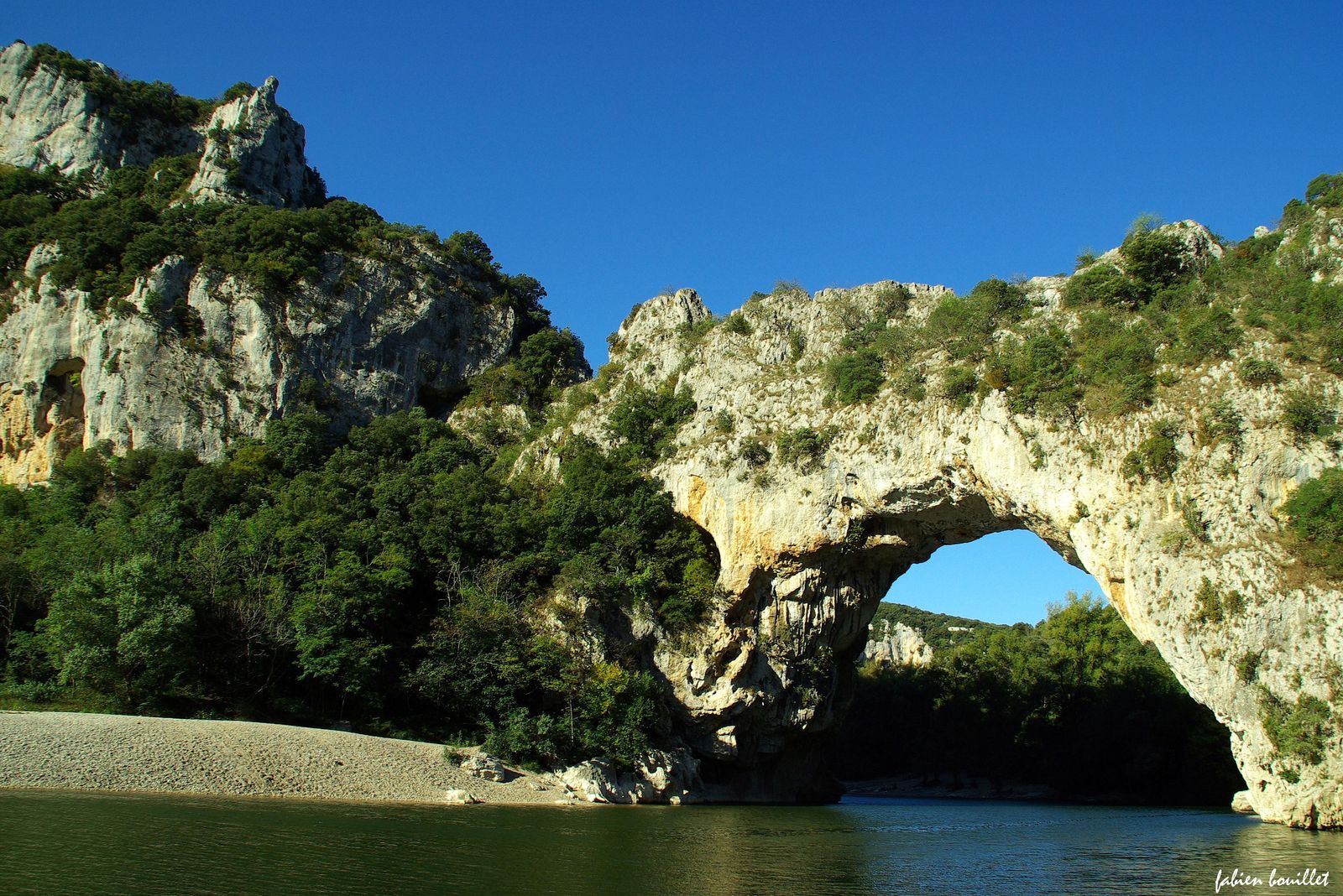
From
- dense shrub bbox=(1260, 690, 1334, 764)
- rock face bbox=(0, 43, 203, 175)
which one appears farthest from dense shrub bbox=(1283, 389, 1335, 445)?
rock face bbox=(0, 43, 203, 175)

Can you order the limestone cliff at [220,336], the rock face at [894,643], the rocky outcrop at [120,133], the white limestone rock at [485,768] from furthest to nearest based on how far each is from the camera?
the rock face at [894,643]
the rocky outcrop at [120,133]
the limestone cliff at [220,336]
the white limestone rock at [485,768]

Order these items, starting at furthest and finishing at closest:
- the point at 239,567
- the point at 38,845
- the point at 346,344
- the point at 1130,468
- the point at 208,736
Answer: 1. the point at 346,344
2. the point at 239,567
3. the point at 1130,468
4. the point at 208,736
5. the point at 38,845

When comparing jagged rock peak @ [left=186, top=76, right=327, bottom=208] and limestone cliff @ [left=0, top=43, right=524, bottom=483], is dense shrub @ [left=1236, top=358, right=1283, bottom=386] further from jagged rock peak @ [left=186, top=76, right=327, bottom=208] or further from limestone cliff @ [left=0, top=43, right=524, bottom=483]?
jagged rock peak @ [left=186, top=76, right=327, bottom=208]

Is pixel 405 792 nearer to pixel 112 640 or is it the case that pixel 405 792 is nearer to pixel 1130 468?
pixel 112 640

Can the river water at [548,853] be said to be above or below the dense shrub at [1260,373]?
below

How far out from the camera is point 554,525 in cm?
4269

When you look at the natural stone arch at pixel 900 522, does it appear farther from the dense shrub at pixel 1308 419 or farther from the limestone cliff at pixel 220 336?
the limestone cliff at pixel 220 336

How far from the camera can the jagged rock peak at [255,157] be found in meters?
62.6

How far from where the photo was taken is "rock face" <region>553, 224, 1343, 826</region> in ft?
87.6

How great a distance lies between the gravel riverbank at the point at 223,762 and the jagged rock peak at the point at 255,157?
44287 millimetres

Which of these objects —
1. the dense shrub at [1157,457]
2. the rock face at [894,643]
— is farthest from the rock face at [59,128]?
the rock face at [894,643]

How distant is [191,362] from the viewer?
5212 cm

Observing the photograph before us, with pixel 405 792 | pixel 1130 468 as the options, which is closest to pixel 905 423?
pixel 1130 468

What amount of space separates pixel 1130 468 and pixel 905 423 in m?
8.79
